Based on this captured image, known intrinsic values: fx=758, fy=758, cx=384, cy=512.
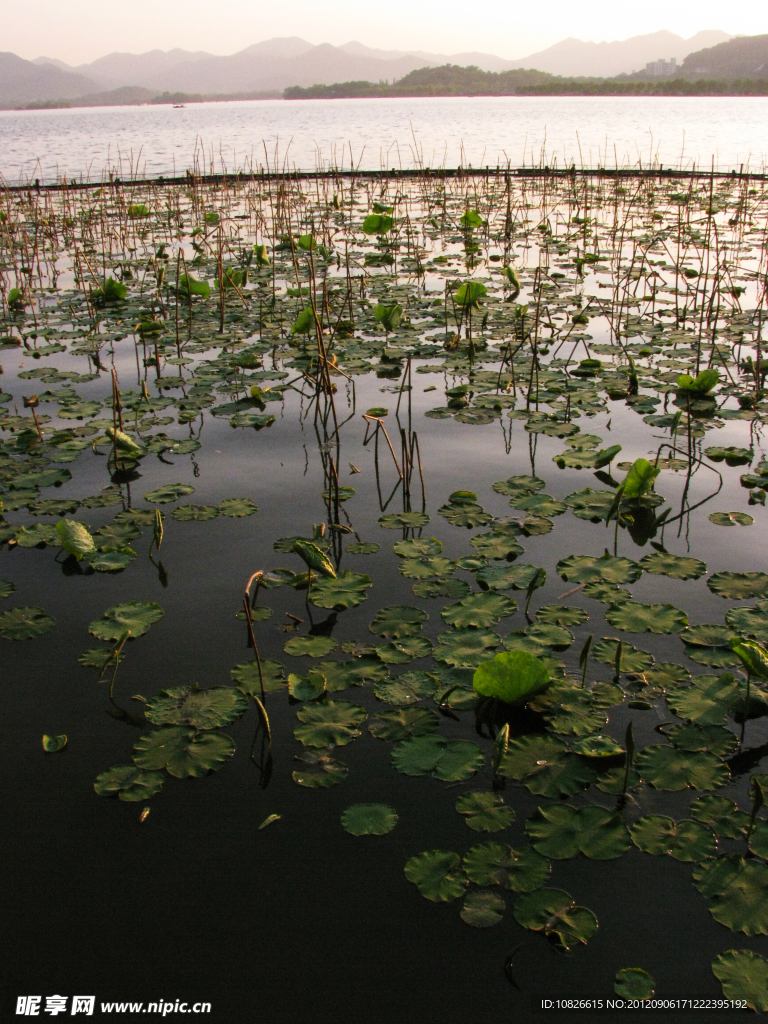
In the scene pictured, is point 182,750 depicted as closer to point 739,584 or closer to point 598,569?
point 598,569

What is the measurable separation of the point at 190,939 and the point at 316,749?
1.89 feet

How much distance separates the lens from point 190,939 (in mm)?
1587

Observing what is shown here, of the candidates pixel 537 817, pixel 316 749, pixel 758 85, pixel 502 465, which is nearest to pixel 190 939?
pixel 316 749

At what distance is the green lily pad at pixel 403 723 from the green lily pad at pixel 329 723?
0.05 m

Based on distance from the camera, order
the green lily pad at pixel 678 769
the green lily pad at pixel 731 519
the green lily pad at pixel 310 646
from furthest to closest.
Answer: the green lily pad at pixel 731 519, the green lily pad at pixel 310 646, the green lily pad at pixel 678 769

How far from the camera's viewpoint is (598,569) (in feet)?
9.10

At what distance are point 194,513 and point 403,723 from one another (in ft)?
5.17

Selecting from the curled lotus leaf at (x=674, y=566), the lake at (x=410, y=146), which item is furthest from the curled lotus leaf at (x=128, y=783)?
the lake at (x=410, y=146)

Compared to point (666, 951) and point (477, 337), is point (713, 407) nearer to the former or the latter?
point (477, 337)

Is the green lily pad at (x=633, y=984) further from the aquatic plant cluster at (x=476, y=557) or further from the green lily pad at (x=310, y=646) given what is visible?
the green lily pad at (x=310, y=646)

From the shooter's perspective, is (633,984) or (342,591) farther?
(342,591)

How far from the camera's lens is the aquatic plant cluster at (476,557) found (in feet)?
6.00

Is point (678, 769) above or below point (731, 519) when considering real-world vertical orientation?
below

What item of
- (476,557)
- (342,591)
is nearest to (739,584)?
(476,557)
